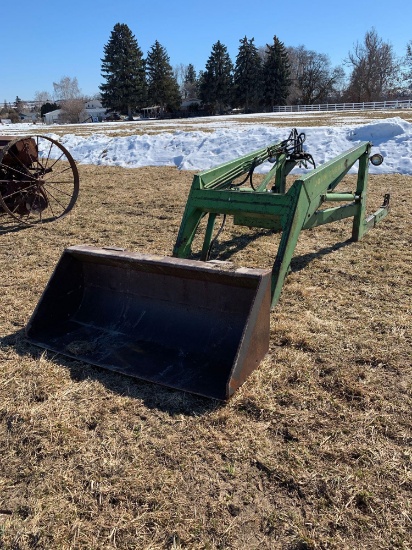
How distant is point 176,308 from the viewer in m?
3.07

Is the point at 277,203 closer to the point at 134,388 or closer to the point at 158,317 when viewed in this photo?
the point at 158,317

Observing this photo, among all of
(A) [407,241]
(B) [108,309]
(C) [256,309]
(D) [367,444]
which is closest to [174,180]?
(A) [407,241]

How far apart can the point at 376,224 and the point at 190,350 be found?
3.76 m

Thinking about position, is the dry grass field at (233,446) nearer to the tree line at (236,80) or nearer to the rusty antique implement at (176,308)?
the rusty antique implement at (176,308)

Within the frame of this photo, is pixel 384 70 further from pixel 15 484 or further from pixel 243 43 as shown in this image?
pixel 15 484

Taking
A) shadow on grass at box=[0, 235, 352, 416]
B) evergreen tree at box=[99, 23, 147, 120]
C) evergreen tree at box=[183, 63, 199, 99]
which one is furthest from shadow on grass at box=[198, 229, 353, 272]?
evergreen tree at box=[183, 63, 199, 99]

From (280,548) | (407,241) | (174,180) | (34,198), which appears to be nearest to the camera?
(280,548)

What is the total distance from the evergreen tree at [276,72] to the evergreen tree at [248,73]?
1.03 m

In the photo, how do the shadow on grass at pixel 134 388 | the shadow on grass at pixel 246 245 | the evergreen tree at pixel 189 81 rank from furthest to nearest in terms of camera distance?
the evergreen tree at pixel 189 81 → the shadow on grass at pixel 246 245 → the shadow on grass at pixel 134 388

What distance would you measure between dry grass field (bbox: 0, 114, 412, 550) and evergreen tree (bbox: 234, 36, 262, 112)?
2178 inches

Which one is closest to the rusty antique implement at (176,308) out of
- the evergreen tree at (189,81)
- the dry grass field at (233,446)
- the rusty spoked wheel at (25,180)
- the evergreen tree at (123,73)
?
the dry grass field at (233,446)

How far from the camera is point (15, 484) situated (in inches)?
76.5

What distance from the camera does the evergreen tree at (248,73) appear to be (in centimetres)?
5400

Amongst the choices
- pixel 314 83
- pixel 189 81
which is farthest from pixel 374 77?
pixel 189 81
